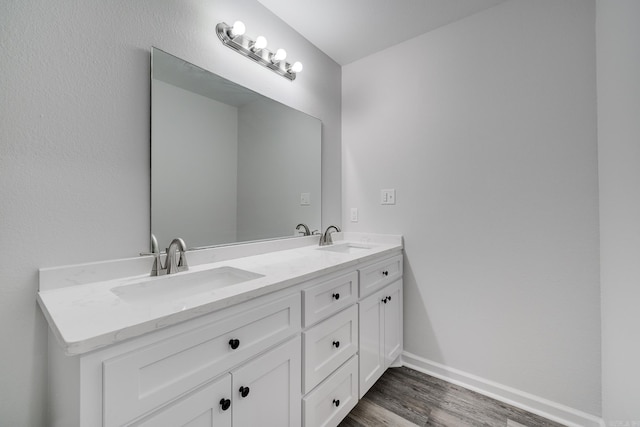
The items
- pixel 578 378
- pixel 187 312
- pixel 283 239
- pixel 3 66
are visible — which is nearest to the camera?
pixel 187 312

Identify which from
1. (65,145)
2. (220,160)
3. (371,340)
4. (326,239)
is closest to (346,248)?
(326,239)

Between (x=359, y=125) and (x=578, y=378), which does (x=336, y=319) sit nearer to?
(x=578, y=378)

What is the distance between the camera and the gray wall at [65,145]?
852 mm

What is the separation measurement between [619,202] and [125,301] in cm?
199

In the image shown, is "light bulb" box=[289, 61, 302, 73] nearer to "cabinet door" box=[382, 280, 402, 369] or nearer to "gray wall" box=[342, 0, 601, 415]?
"gray wall" box=[342, 0, 601, 415]

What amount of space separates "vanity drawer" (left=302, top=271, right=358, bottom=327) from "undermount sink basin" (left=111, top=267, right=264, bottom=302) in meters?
0.24

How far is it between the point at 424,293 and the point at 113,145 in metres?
1.95

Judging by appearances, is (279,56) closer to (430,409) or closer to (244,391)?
(244,391)

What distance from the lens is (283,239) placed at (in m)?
1.80

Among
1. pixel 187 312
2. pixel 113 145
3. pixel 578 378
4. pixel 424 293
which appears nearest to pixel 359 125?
pixel 424 293

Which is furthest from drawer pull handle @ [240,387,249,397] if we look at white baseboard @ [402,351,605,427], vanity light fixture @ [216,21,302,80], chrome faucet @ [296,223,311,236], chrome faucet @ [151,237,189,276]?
vanity light fixture @ [216,21,302,80]

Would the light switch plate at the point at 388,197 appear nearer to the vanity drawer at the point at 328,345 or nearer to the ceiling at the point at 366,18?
the vanity drawer at the point at 328,345

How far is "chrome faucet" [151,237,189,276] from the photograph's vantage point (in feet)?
3.59

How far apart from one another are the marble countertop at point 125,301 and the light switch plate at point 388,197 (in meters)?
0.76
